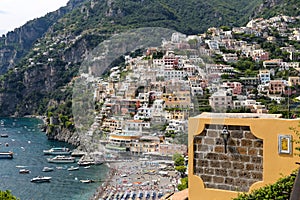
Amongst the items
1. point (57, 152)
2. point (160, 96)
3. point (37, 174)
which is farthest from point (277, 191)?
point (57, 152)

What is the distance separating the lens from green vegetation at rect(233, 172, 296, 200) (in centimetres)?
246

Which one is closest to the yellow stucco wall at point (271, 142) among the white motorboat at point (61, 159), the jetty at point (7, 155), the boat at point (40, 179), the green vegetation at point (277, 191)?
the green vegetation at point (277, 191)

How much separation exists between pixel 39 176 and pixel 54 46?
161 feet

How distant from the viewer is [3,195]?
24.2 feet

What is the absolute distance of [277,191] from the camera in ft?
8.15

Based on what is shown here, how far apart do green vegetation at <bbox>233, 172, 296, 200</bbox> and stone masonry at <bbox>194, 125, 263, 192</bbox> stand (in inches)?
7.7

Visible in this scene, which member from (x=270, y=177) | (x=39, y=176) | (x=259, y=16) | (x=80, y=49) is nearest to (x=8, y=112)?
(x=80, y=49)

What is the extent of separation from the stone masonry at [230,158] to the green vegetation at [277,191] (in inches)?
7.7

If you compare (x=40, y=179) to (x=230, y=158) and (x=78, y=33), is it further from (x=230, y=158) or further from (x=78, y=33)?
(x=78, y=33)

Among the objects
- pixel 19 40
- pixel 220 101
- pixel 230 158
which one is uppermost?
pixel 19 40

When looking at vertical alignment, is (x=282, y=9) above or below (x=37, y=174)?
above

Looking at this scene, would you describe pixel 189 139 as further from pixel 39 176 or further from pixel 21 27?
pixel 21 27

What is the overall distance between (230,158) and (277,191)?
15.0 inches

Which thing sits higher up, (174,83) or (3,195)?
(174,83)
